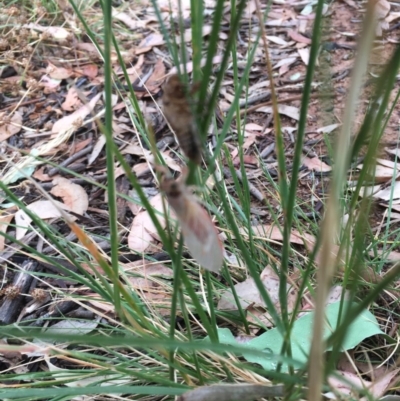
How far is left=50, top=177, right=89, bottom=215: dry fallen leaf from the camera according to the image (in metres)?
1.23

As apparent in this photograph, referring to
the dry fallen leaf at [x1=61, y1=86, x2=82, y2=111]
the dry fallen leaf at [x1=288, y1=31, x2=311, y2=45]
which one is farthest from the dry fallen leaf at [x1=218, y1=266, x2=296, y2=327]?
the dry fallen leaf at [x1=288, y1=31, x2=311, y2=45]

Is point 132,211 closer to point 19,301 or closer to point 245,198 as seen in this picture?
point 19,301

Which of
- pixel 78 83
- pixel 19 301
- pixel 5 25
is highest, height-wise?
pixel 5 25

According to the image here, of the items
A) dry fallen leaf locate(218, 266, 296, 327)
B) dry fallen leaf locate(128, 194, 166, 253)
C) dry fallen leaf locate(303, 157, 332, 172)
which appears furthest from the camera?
dry fallen leaf locate(303, 157, 332, 172)

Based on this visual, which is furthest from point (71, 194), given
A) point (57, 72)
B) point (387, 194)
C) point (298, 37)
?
point (298, 37)

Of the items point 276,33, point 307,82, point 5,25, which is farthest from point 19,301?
point 276,33

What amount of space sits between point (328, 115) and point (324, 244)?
0.16m

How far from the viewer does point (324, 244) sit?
1.07ft

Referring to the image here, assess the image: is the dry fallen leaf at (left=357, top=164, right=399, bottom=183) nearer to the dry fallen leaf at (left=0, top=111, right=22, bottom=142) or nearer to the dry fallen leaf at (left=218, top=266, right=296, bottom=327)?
the dry fallen leaf at (left=218, top=266, right=296, bottom=327)

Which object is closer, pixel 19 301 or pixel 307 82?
pixel 307 82

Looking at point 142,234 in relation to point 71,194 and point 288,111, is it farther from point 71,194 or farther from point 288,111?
point 288,111

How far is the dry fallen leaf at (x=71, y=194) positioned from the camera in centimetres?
123

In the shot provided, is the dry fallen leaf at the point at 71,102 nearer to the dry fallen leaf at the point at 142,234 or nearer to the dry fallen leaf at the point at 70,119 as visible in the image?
the dry fallen leaf at the point at 70,119

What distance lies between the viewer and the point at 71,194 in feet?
4.15
